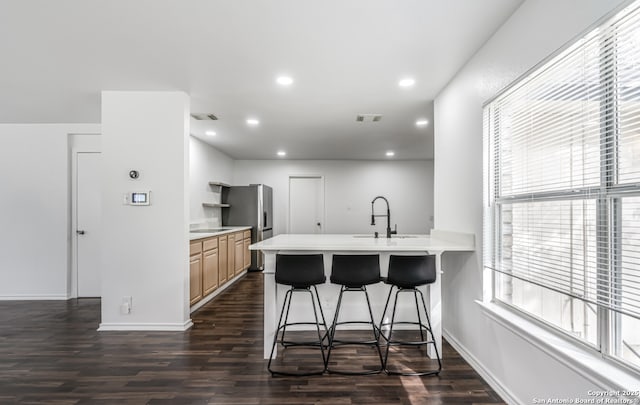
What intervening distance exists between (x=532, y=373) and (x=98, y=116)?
5300mm

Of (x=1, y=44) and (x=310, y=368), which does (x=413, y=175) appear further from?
(x=1, y=44)

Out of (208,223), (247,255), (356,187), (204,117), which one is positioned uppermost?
(204,117)

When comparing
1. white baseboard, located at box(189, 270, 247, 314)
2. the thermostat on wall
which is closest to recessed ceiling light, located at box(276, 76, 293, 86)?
the thermostat on wall

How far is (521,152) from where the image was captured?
83.1 inches

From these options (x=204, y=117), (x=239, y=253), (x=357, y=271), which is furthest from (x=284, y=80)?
(x=239, y=253)

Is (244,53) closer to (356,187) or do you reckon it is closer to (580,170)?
(580,170)

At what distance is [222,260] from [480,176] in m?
3.78

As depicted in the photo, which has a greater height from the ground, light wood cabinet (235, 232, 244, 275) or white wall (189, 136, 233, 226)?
white wall (189, 136, 233, 226)

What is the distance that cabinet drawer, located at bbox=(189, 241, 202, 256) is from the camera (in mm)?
3840

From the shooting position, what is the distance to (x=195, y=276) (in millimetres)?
3967

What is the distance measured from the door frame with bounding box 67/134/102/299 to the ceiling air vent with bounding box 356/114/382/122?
3.73 metres

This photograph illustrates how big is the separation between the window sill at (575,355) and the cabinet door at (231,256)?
4.04 meters

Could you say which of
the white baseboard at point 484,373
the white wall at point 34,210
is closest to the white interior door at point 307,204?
the white wall at point 34,210

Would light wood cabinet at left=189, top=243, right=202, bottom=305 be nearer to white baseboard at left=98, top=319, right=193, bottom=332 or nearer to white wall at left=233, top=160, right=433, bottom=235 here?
white baseboard at left=98, top=319, right=193, bottom=332
